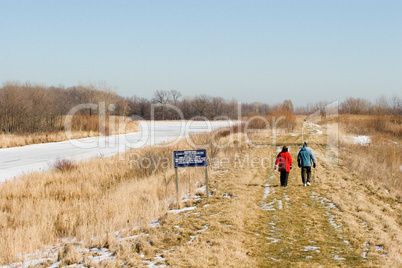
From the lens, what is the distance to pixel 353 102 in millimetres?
88062

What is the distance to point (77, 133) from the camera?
113ft

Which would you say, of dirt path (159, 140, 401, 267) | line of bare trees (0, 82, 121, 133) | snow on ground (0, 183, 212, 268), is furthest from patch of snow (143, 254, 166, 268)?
line of bare trees (0, 82, 121, 133)

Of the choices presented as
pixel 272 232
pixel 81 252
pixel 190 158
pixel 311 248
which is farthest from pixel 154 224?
pixel 311 248

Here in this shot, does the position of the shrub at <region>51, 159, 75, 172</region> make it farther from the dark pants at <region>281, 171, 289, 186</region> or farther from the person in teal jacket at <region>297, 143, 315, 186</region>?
the person in teal jacket at <region>297, 143, 315, 186</region>

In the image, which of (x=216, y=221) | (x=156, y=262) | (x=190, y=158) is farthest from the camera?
(x=190, y=158)

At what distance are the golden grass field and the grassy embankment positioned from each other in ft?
46.7

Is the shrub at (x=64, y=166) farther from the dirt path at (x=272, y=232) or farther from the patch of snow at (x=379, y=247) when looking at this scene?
the patch of snow at (x=379, y=247)

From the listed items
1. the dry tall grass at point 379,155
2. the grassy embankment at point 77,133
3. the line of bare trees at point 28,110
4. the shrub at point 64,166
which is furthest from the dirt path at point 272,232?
the line of bare trees at point 28,110

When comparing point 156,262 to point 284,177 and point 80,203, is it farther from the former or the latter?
point 284,177

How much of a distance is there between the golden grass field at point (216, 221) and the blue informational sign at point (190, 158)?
3.95ft

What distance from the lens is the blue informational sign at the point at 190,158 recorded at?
1040 cm

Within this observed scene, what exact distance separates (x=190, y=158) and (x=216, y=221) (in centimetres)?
258

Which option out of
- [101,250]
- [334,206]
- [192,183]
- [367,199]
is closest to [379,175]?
[367,199]

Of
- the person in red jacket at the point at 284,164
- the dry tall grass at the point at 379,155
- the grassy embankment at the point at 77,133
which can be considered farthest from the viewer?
the grassy embankment at the point at 77,133
